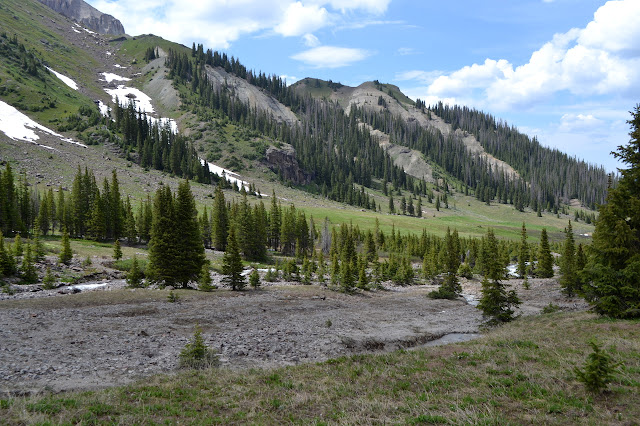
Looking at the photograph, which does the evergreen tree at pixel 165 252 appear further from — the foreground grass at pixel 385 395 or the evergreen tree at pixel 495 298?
the evergreen tree at pixel 495 298

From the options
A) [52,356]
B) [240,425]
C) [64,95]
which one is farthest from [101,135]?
[240,425]

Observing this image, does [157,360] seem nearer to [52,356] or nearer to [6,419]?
[52,356]

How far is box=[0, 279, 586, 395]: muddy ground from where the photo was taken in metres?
17.6

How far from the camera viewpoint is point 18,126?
136625 mm

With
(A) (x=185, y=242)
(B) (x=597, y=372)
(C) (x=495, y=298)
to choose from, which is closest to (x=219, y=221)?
(A) (x=185, y=242)

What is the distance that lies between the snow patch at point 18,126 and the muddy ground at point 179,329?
125 meters

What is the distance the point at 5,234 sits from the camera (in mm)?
62281

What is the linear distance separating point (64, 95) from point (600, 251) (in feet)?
789

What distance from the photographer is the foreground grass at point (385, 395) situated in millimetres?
10938

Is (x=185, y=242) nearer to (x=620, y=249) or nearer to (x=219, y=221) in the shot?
(x=219, y=221)

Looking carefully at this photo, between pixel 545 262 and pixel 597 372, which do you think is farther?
pixel 545 262

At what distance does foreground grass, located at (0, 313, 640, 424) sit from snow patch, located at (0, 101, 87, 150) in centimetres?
14822

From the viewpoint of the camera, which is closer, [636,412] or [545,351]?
[636,412]

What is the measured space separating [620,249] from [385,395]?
2160 cm
